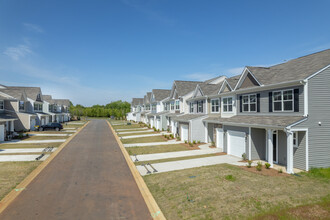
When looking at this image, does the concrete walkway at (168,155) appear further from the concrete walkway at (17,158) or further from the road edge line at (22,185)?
the concrete walkway at (17,158)

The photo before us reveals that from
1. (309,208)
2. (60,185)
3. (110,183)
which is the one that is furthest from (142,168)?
(309,208)

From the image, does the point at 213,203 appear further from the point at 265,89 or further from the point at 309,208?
the point at 265,89

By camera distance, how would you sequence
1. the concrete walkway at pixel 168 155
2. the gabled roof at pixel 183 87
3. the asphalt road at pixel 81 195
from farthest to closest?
the gabled roof at pixel 183 87
the concrete walkway at pixel 168 155
the asphalt road at pixel 81 195

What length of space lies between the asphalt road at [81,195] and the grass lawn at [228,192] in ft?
4.03

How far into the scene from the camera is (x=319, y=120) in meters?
12.2

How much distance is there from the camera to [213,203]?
7949 millimetres

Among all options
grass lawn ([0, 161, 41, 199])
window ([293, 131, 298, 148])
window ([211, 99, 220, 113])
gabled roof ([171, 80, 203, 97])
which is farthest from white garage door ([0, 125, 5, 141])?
window ([293, 131, 298, 148])

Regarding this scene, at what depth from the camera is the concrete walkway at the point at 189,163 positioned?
13.2 metres

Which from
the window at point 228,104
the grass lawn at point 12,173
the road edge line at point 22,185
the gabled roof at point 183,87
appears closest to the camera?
the road edge line at point 22,185

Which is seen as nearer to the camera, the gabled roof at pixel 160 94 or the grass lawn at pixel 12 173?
the grass lawn at pixel 12 173

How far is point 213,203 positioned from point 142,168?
659cm

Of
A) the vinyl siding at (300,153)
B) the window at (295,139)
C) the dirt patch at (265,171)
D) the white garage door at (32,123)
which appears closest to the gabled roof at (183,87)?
the dirt patch at (265,171)

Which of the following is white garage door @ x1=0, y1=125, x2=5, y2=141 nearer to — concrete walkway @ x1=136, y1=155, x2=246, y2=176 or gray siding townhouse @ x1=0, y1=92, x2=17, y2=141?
gray siding townhouse @ x1=0, y1=92, x2=17, y2=141

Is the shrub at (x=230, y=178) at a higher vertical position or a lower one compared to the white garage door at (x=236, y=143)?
lower
